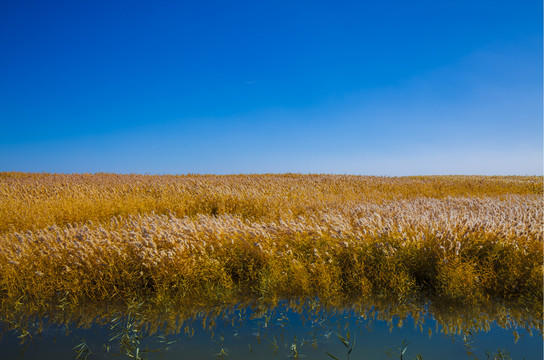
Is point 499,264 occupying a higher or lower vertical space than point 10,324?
higher

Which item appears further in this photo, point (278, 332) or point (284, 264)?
point (284, 264)

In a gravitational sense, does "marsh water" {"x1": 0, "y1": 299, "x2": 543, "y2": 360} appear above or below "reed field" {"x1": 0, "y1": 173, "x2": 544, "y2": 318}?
below

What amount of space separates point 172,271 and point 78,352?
1.68m

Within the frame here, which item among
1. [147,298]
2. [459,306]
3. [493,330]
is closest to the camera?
[493,330]

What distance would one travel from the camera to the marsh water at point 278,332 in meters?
3.29

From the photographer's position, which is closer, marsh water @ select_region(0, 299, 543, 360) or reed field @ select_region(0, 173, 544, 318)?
marsh water @ select_region(0, 299, 543, 360)

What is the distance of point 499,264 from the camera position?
503 centimetres

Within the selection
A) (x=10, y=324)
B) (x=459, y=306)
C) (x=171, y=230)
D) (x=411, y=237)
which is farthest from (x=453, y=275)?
(x=10, y=324)

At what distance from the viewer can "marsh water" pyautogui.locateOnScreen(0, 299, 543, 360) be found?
3289 mm

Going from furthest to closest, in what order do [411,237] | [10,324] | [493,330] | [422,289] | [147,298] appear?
[411,237] → [422,289] → [147,298] → [10,324] → [493,330]

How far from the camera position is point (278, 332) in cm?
366

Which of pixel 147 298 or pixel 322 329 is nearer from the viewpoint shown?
pixel 322 329

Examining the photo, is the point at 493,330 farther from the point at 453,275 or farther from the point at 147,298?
the point at 147,298

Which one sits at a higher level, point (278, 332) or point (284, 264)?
point (284, 264)
